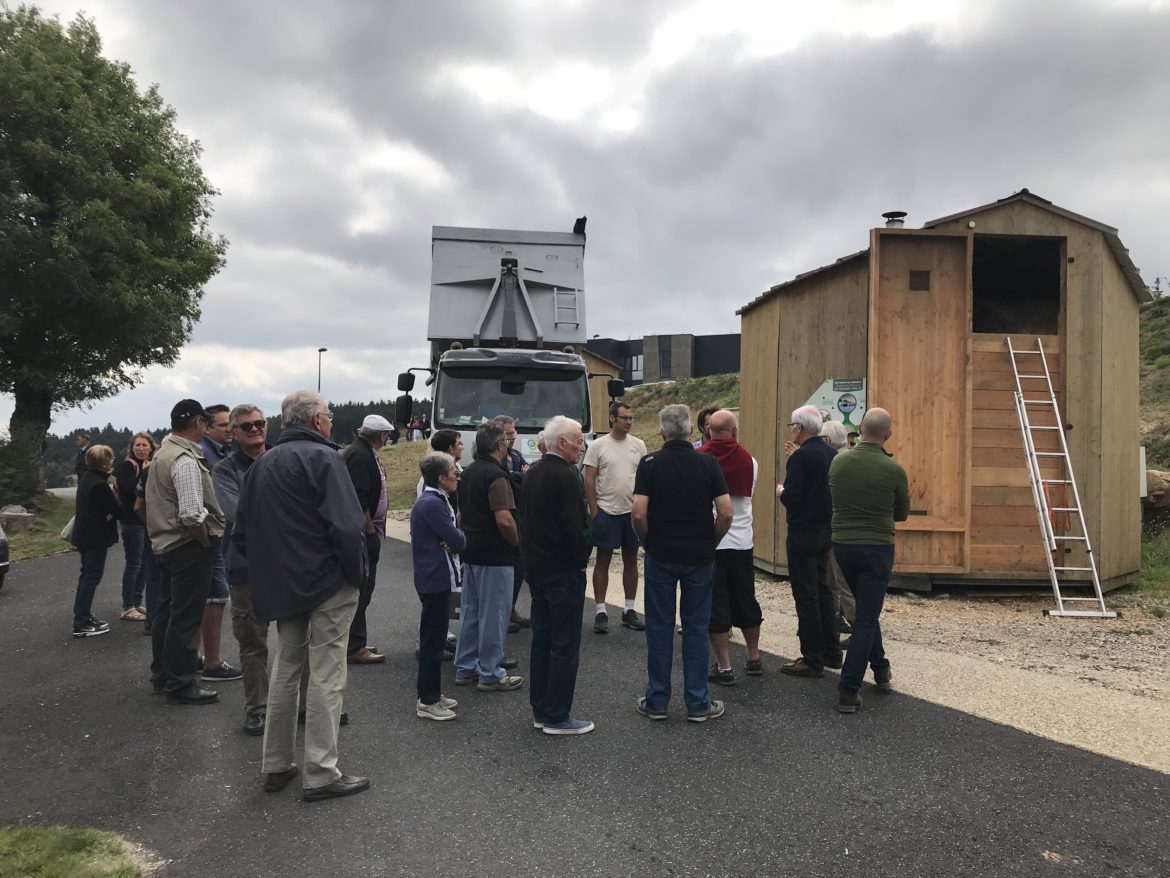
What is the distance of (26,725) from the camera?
487 cm

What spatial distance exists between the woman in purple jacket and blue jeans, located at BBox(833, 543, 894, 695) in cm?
248

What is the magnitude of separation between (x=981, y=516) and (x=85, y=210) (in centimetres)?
1925

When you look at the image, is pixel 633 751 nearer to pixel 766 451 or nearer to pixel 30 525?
pixel 766 451

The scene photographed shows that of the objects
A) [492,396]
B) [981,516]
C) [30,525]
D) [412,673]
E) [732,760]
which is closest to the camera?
[732,760]

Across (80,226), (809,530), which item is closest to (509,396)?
(809,530)

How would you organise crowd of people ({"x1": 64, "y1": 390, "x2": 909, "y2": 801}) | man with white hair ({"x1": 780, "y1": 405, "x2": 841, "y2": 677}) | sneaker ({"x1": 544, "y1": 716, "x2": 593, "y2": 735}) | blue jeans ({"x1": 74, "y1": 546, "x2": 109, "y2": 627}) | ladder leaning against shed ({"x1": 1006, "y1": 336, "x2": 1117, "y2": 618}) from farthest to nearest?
ladder leaning against shed ({"x1": 1006, "y1": 336, "x2": 1117, "y2": 618}) → blue jeans ({"x1": 74, "y1": 546, "x2": 109, "y2": 627}) → man with white hair ({"x1": 780, "y1": 405, "x2": 841, "y2": 677}) → sneaker ({"x1": 544, "y1": 716, "x2": 593, "y2": 735}) → crowd of people ({"x1": 64, "y1": 390, "x2": 909, "y2": 801})

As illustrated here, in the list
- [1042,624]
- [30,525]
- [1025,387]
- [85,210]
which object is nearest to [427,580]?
[1042,624]

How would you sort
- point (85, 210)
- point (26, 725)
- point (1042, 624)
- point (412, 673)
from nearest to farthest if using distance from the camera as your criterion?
point (26, 725)
point (412, 673)
point (1042, 624)
point (85, 210)

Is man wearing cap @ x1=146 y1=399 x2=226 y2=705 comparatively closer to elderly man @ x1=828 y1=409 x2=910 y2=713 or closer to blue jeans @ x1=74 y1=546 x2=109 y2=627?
blue jeans @ x1=74 y1=546 x2=109 y2=627

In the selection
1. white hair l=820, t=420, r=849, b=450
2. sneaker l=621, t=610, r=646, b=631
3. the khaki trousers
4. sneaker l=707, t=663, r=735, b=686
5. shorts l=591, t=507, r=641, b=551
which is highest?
white hair l=820, t=420, r=849, b=450

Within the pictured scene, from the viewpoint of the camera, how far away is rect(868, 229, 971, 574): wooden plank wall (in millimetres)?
9117

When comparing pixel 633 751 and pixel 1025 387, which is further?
pixel 1025 387

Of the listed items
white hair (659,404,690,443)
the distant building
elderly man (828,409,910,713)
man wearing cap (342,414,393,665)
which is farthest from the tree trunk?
the distant building

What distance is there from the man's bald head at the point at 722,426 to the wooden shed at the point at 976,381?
424 cm
